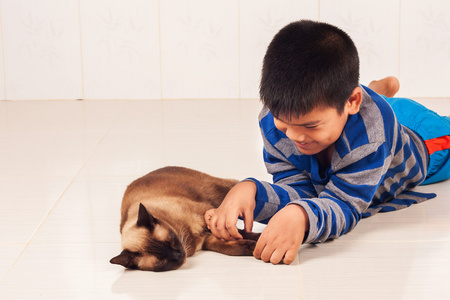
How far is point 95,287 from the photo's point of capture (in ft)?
3.27

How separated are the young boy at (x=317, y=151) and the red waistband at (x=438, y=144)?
146 millimetres

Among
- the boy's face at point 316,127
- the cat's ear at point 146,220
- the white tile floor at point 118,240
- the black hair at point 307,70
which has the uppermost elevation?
the black hair at point 307,70

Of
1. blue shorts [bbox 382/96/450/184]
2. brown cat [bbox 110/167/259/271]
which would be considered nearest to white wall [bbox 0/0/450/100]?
blue shorts [bbox 382/96/450/184]

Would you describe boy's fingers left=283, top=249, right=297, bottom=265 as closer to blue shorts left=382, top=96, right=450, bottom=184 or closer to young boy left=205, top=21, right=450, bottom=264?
young boy left=205, top=21, right=450, bottom=264

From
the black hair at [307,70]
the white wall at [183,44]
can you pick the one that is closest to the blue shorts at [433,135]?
the black hair at [307,70]

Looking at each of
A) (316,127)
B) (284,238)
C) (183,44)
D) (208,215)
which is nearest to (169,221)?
(208,215)

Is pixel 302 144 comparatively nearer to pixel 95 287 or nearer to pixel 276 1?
pixel 95 287

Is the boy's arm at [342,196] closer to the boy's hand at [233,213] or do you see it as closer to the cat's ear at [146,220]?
the boy's hand at [233,213]

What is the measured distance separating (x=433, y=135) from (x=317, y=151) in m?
0.50

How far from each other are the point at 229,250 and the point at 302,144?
25 cm

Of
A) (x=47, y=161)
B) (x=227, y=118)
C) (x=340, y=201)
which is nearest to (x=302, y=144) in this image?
(x=340, y=201)

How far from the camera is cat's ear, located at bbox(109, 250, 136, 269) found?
100 cm

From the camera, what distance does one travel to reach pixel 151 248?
3.44 feet

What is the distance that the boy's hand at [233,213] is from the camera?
1.13 metres
